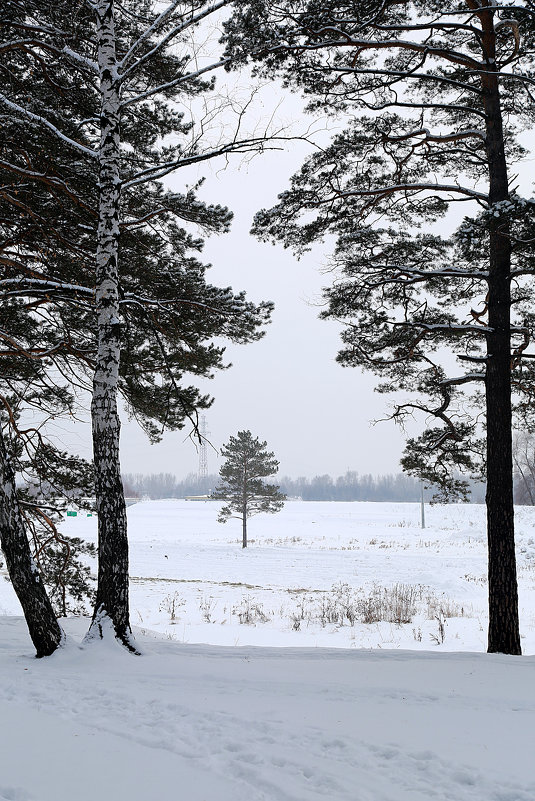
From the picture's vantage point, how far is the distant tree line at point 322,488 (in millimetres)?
147500

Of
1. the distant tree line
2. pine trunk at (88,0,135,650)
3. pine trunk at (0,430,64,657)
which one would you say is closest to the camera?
pine trunk at (0,430,64,657)

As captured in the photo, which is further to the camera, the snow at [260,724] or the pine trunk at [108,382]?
the pine trunk at [108,382]

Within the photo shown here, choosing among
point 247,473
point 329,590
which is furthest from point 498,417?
point 247,473

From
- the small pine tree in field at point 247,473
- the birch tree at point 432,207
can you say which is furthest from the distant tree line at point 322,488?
the birch tree at point 432,207

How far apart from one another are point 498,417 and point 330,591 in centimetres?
1054

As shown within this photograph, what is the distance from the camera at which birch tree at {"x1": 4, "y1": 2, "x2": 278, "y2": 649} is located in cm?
582

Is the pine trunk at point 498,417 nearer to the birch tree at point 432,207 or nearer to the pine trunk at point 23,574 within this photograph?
the birch tree at point 432,207

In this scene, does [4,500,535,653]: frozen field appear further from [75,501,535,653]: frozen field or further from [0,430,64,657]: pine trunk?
[0,430,64,657]: pine trunk

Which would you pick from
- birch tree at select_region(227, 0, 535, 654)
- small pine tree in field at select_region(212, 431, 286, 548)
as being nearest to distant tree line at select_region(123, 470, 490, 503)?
small pine tree in field at select_region(212, 431, 286, 548)

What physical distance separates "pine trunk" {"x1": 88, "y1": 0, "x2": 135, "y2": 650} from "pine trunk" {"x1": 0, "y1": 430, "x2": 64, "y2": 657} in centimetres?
44

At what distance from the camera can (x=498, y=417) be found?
7.00m

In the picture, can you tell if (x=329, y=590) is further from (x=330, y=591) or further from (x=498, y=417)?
(x=498, y=417)

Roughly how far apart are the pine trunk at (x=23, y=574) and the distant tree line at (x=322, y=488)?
130 meters

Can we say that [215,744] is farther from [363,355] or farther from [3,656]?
[363,355]
